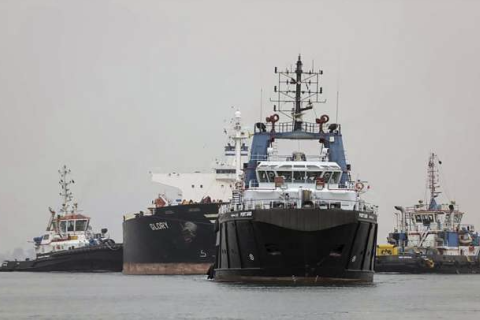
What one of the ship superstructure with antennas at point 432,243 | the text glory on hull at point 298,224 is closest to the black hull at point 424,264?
the ship superstructure with antennas at point 432,243

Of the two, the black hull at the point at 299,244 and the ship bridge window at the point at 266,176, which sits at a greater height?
the ship bridge window at the point at 266,176

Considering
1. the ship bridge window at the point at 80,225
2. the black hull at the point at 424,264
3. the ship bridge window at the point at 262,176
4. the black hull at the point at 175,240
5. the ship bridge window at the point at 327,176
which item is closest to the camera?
the ship bridge window at the point at 327,176

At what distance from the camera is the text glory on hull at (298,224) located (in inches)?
2709

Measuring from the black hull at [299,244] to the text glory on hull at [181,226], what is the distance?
34837 millimetres

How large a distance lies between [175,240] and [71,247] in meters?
30.3

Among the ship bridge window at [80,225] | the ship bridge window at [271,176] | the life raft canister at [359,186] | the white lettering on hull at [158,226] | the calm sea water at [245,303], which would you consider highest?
the ship bridge window at [271,176]

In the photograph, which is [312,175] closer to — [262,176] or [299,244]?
[262,176]

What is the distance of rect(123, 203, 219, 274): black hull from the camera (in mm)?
107312

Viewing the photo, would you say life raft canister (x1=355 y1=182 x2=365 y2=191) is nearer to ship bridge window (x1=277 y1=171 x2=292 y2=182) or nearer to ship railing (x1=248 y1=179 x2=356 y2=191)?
ship railing (x1=248 y1=179 x2=356 y2=191)

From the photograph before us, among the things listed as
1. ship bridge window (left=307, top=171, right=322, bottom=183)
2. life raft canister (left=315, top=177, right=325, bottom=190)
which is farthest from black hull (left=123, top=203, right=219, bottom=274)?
life raft canister (left=315, top=177, right=325, bottom=190)

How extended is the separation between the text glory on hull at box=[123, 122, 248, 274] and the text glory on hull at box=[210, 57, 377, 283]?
26.8m

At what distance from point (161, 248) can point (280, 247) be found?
1667 inches

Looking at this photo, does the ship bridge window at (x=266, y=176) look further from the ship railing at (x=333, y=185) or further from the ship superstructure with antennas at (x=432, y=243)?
the ship superstructure with antennas at (x=432, y=243)

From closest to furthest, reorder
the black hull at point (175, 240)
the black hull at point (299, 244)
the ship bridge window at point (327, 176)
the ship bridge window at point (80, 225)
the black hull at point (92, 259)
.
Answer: the black hull at point (299, 244) → the ship bridge window at point (327, 176) → the black hull at point (175, 240) → the black hull at point (92, 259) → the ship bridge window at point (80, 225)
